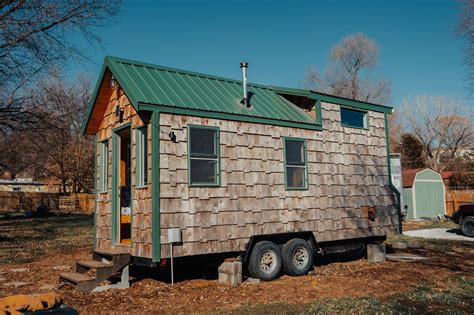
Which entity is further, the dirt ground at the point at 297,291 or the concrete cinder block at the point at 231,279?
the concrete cinder block at the point at 231,279

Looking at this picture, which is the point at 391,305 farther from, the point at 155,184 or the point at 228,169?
the point at 155,184

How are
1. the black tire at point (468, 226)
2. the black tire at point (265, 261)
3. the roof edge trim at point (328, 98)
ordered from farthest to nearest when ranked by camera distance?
the black tire at point (468, 226)
the roof edge trim at point (328, 98)
the black tire at point (265, 261)

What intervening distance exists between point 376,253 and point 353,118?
3896 mm

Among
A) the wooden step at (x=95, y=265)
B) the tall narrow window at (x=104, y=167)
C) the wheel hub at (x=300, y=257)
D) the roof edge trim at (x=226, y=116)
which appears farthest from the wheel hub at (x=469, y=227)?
the wooden step at (x=95, y=265)

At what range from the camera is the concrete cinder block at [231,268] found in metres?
8.98

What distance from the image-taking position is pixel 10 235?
63.8 feet

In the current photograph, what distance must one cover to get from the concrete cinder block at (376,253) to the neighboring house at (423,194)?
62.5ft

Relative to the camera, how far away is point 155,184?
8305mm

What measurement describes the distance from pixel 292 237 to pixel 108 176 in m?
4.68

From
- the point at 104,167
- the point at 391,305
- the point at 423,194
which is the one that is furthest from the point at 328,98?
the point at 423,194

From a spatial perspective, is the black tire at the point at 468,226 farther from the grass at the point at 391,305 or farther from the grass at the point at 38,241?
the grass at the point at 38,241

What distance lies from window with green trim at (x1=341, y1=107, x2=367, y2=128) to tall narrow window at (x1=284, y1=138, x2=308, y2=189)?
1.95 m

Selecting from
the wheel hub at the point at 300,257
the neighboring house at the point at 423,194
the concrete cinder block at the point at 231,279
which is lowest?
the concrete cinder block at the point at 231,279

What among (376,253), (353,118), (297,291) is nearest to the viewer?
(297,291)
